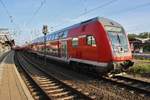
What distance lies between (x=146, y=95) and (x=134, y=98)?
0.73 m

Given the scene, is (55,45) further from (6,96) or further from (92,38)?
(6,96)

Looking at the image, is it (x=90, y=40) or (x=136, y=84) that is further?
(x=90, y=40)

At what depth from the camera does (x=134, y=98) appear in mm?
10352

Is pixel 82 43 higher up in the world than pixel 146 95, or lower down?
higher up

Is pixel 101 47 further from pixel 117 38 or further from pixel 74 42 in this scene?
pixel 74 42

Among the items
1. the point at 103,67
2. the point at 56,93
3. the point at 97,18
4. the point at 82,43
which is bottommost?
the point at 56,93

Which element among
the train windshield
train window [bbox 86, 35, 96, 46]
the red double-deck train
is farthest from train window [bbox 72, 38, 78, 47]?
the train windshield

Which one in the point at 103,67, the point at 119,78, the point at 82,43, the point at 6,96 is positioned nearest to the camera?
the point at 6,96

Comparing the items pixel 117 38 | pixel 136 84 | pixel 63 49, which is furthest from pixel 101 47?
pixel 63 49

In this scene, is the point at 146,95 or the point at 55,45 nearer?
the point at 146,95

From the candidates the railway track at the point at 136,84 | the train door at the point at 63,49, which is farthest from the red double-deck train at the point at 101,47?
the train door at the point at 63,49

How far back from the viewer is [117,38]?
1520 cm

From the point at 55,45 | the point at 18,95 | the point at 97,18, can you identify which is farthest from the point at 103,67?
the point at 55,45

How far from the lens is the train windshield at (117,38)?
14.7 meters
